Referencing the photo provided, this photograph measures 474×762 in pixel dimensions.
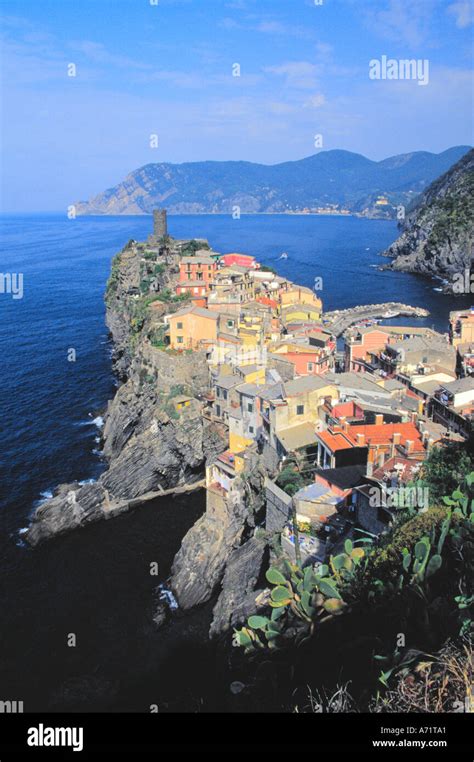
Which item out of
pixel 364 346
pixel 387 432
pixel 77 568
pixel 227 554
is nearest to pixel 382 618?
pixel 387 432

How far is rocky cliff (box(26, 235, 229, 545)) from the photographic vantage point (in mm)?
32250

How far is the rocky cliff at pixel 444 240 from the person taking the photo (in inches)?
3937

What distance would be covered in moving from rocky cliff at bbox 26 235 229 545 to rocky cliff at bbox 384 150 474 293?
6477 centimetres

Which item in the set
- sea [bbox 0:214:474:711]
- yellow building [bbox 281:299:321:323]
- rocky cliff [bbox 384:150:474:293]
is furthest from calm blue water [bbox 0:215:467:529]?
yellow building [bbox 281:299:321:323]

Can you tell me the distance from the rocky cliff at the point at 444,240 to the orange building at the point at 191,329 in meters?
62.8

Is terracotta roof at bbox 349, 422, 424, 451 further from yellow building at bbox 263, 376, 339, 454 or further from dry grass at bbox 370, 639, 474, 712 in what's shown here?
dry grass at bbox 370, 639, 474, 712

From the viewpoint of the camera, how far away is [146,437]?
120 feet

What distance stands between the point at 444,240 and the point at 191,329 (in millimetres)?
78148

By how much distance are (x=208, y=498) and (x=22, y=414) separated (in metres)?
23.3

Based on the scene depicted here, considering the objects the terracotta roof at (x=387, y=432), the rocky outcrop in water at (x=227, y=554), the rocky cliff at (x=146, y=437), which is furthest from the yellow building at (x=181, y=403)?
the terracotta roof at (x=387, y=432)

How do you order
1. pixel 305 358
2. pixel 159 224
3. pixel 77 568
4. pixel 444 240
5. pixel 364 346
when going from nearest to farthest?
1. pixel 77 568
2. pixel 305 358
3. pixel 364 346
4. pixel 159 224
5. pixel 444 240

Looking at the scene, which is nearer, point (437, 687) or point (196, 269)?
point (437, 687)

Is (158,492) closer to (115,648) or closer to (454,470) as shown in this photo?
(115,648)

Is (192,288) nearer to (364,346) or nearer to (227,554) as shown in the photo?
(364,346)
